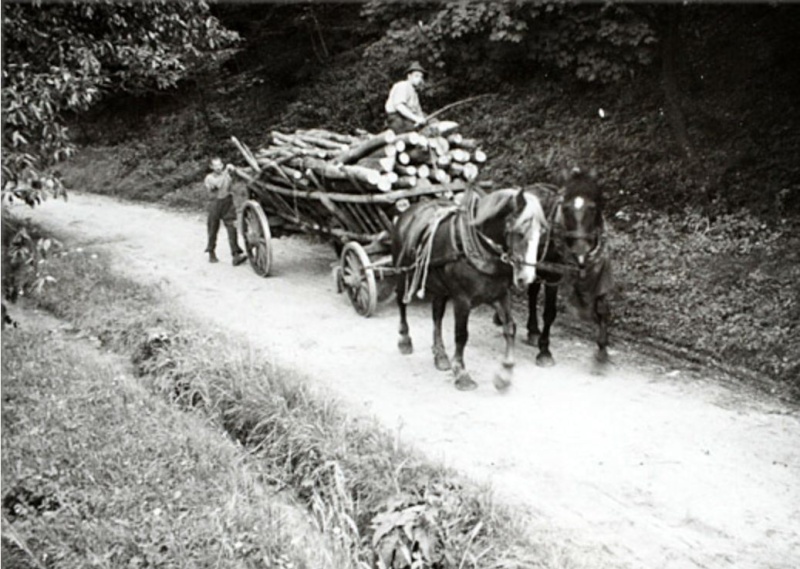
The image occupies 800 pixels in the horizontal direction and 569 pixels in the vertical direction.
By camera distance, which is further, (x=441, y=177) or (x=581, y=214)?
(x=441, y=177)

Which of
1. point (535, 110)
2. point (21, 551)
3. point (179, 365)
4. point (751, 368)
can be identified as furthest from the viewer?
point (535, 110)

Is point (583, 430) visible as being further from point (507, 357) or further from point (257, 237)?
point (257, 237)

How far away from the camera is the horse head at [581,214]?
7867mm

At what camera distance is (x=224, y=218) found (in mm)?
13289

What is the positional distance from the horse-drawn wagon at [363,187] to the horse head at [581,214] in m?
1.90

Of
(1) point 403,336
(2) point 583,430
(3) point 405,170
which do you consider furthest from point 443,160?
(2) point 583,430

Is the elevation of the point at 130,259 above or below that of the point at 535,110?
below

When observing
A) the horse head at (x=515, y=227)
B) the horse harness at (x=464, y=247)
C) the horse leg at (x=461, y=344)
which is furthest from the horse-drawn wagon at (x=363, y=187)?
the horse head at (x=515, y=227)

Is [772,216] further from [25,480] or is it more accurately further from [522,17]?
[25,480]

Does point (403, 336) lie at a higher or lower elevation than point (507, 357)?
lower

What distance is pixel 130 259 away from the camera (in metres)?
13.7

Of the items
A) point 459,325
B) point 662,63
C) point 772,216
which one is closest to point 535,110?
point 662,63

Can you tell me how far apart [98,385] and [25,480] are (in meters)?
1.81

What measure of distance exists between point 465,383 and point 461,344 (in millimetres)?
379
